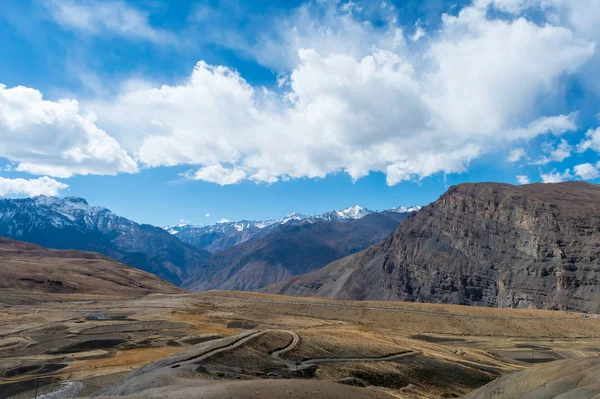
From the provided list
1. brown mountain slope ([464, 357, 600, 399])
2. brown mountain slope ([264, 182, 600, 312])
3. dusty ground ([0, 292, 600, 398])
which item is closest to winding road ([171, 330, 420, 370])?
dusty ground ([0, 292, 600, 398])

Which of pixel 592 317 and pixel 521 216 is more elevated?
pixel 521 216

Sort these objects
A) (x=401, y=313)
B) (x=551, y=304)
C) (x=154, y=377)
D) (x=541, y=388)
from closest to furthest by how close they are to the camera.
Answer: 1. (x=541, y=388)
2. (x=154, y=377)
3. (x=401, y=313)
4. (x=551, y=304)

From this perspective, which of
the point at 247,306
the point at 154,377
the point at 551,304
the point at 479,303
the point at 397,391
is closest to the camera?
the point at 154,377

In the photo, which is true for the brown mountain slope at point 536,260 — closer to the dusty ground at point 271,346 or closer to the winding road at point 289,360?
the dusty ground at point 271,346

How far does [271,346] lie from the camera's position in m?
42.1

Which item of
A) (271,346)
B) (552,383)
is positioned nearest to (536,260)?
(271,346)

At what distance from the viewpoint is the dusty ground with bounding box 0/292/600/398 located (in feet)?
113

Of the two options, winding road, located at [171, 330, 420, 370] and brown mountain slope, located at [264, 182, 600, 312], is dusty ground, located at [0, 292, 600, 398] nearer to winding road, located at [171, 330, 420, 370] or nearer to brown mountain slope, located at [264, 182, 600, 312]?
winding road, located at [171, 330, 420, 370]

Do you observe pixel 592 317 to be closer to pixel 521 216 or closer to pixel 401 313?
pixel 401 313

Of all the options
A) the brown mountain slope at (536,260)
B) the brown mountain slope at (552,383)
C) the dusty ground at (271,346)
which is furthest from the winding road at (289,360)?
the brown mountain slope at (536,260)

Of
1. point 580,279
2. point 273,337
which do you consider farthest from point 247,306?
point 580,279

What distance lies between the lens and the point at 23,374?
139 ft

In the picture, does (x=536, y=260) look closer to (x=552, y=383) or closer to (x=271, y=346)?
(x=271, y=346)

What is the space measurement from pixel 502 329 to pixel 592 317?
34746 mm
